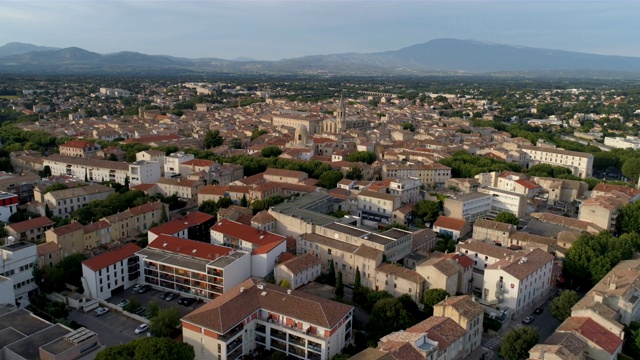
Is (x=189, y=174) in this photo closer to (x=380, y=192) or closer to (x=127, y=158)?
(x=127, y=158)

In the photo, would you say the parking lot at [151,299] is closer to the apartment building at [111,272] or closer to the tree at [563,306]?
the apartment building at [111,272]

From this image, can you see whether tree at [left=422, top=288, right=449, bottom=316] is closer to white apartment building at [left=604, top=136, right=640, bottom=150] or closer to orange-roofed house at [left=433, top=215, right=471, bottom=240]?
orange-roofed house at [left=433, top=215, right=471, bottom=240]

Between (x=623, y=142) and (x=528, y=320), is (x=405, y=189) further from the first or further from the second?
(x=623, y=142)

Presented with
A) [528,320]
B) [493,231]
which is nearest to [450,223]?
[493,231]

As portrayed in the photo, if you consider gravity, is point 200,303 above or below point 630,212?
below

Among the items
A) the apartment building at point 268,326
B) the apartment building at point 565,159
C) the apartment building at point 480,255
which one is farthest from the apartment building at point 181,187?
the apartment building at point 565,159

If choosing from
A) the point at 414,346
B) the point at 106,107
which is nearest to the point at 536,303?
the point at 414,346
